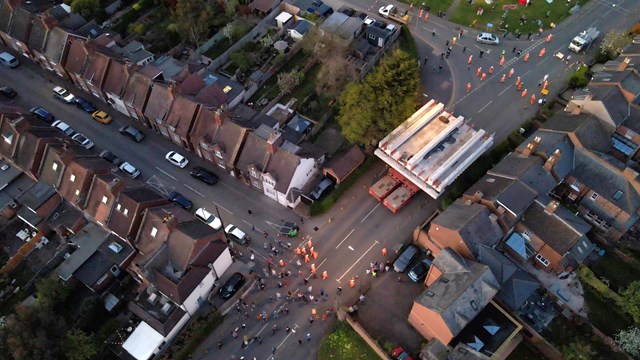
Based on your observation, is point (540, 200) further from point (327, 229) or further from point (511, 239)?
point (327, 229)

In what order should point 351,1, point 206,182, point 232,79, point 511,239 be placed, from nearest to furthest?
1. point 511,239
2. point 206,182
3. point 232,79
4. point 351,1

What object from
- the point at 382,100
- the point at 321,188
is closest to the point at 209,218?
the point at 321,188

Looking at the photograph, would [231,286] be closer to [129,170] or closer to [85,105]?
[129,170]

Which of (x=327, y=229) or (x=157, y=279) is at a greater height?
(x=327, y=229)

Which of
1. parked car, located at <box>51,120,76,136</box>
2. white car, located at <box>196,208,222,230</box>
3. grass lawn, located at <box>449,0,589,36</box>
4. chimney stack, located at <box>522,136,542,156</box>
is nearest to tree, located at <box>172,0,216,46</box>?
parked car, located at <box>51,120,76,136</box>

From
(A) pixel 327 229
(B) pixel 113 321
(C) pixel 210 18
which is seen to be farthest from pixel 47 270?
(C) pixel 210 18

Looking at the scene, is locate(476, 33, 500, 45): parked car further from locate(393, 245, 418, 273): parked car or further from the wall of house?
the wall of house

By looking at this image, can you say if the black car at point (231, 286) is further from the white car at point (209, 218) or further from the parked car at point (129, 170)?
the parked car at point (129, 170)
